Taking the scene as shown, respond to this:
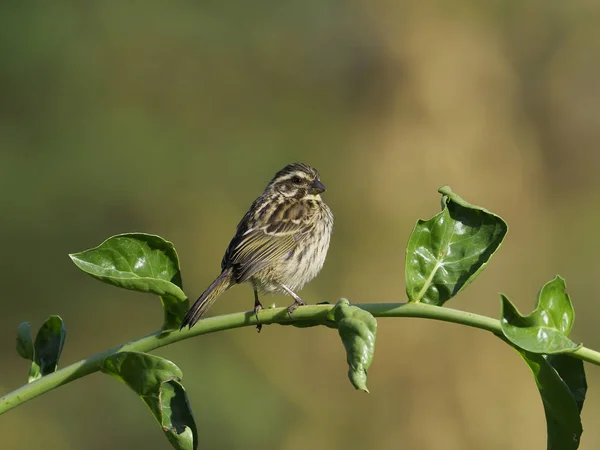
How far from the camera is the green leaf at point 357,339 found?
1823 mm

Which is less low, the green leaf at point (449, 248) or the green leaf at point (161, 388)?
the green leaf at point (449, 248)

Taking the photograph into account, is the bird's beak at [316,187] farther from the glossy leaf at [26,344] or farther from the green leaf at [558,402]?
the green leaf at [558,402]

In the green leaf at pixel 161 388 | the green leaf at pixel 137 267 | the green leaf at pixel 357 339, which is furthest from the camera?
the green leaf at pixel 137 267

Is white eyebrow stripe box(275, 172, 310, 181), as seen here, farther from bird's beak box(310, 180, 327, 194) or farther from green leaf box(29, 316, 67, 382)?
green leaf box(29, 316, 67, 382)

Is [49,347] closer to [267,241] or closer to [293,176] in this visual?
[267,241]

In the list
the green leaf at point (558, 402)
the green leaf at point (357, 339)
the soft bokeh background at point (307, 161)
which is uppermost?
the green leaf at point (357, 339)

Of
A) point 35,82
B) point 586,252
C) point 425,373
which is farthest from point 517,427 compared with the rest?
point 35,82

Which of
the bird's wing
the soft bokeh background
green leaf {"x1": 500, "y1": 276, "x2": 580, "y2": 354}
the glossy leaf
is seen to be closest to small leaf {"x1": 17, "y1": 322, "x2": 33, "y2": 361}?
the glossy leaf

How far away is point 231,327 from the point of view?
6.80 ft

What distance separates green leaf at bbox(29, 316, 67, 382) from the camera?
→ 2.35 meters

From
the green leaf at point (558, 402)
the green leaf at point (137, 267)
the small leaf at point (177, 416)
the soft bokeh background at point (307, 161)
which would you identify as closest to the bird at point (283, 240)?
the green leaf at point (137, 267)

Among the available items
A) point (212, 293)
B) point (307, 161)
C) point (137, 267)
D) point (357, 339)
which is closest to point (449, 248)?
point (357, 339)

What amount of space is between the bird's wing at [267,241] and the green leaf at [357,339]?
8.81 ft

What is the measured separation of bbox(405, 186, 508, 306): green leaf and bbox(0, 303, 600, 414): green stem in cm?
13
